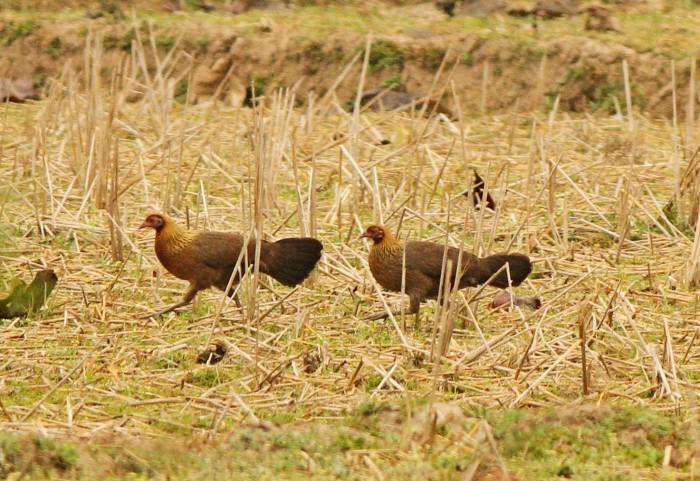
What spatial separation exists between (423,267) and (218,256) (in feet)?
3.33

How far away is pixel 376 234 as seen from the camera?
7.03m

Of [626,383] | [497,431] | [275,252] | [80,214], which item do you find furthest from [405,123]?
[497,431]

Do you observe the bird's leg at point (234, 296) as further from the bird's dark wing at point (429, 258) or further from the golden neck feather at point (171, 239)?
the bird's dark wing at point (429, 258)

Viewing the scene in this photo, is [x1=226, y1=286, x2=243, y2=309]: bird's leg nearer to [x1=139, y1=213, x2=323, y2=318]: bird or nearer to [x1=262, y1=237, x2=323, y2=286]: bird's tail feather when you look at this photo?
[x1=139, y1=213, x2=323, y2=318]: bird

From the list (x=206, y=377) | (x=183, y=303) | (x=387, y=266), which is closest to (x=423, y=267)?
(x=387, y=266)

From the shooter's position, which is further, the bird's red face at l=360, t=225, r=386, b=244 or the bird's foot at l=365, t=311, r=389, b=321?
the bird's red face at l=360, t=225, r=386, b=244

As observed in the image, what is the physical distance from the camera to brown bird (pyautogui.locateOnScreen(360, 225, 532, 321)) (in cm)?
670

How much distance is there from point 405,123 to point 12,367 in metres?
5.46

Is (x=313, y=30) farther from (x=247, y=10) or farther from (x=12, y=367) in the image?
(x=12, y=367)

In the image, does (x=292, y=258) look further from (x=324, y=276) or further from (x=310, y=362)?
(x=310, y=362)

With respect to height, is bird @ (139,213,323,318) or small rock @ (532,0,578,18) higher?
small rock @ (532,0,578,18)

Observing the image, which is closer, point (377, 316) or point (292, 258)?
point (377, 316)

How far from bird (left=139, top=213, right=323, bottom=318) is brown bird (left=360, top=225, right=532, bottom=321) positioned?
1.07 feet

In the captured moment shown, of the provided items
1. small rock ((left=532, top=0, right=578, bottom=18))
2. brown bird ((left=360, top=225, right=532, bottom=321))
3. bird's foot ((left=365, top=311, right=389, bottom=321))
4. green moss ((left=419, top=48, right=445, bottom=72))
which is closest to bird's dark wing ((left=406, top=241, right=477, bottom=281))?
brown bird ((left=360, top=225, right=532, bottom=321))
